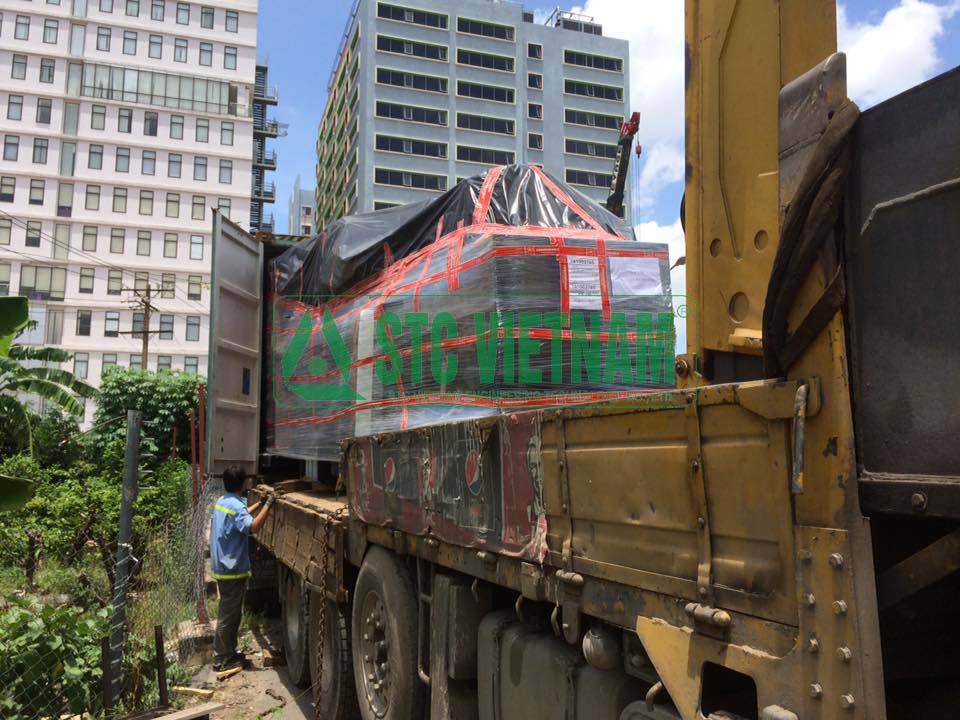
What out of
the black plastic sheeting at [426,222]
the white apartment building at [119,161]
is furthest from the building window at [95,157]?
the black plastic sheeting at [426,222]

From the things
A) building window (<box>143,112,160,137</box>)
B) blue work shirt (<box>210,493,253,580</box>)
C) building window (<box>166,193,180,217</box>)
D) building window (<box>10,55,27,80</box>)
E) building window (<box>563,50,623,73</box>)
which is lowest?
blue work shirt (<box>210,493,253,580</box>)

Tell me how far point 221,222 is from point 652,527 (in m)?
6.77

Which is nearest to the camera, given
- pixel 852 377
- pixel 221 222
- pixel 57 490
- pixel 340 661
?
pixel 852 377

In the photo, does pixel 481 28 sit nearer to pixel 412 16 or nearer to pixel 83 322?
pixel 412 16

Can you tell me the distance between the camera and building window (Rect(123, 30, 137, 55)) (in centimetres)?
5228

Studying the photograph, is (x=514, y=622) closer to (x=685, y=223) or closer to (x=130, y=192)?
(x=685, y=223)

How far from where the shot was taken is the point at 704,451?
1958mm

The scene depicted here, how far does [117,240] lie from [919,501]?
176 feet

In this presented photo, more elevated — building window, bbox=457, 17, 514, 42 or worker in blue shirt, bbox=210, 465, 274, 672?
building window, bbox=457, 17, 514, 42

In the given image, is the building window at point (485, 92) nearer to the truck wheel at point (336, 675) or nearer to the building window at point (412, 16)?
the building window at point (412, 16)

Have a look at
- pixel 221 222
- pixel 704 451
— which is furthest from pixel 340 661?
pixel 221 222

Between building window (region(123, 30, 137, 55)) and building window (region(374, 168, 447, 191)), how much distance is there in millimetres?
18253

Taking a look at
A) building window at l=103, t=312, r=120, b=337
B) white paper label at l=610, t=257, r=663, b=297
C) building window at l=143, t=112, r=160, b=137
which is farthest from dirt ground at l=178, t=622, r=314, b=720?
building window at l=143, t=112, r=160, b=137

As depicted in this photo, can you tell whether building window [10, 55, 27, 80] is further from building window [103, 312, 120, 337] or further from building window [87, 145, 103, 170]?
building window [103, 312, 120, 337]
